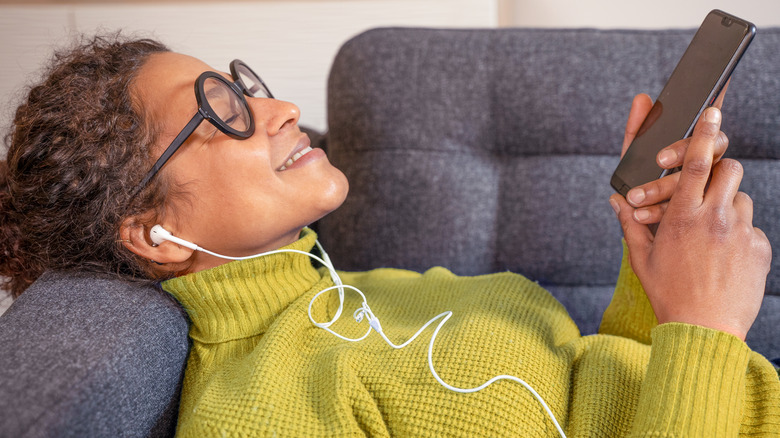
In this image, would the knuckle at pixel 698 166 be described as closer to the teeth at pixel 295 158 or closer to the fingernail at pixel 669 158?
the fingernail at pixel 669 158

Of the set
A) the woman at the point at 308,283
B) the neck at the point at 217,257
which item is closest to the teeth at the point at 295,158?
the woman at the point at 308,283

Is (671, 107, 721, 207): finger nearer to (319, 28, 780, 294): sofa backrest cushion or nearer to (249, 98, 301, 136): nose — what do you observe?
(319, 28, 780, 294): sofa backrest cushion

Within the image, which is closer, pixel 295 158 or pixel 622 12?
pixel 295 158

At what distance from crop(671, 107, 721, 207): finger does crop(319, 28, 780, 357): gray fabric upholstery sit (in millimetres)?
502

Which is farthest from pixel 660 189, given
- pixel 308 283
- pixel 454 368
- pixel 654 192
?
pixel 308 283

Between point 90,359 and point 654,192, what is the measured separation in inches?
32.9

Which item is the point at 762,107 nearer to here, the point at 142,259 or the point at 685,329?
the point at 685,329

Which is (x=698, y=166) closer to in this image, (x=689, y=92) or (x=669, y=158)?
(x=669, y=158)

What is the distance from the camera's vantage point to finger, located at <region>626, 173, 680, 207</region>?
2.72 ft

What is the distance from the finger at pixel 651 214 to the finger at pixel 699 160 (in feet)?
0.25

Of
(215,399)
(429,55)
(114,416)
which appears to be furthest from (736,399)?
(429,55)

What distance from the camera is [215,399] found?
2.55 ft

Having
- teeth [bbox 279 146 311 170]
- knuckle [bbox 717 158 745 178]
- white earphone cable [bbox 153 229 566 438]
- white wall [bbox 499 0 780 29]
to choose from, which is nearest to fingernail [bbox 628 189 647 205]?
knuckle [bbox 717 158 745 178]

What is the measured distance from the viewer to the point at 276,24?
1.85 m
